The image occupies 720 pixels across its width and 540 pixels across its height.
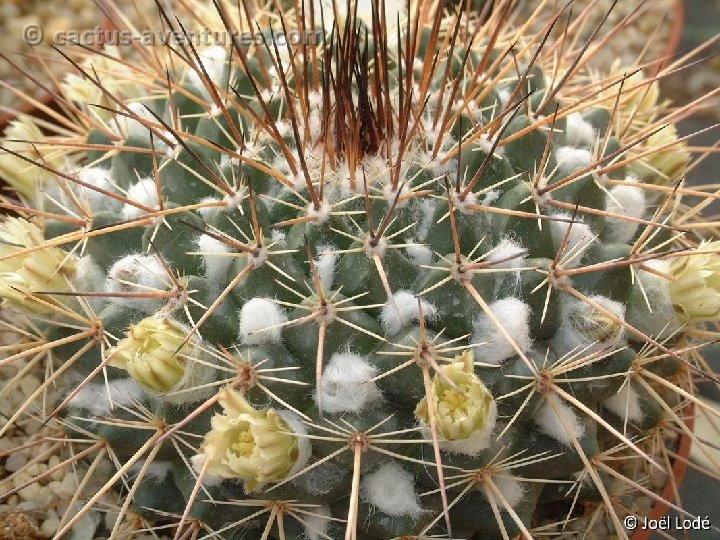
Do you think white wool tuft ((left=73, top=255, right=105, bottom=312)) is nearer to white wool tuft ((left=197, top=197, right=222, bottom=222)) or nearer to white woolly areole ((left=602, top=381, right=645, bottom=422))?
white wool tuft ((left=197, top=197, right=222, bottom=222))

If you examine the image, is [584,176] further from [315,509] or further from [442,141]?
[315,509]

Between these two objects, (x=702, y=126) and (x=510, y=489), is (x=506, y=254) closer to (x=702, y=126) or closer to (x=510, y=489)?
(x=510, y=489)

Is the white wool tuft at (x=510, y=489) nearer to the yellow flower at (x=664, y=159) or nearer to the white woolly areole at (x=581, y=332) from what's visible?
the white woolly areole at (x=581, y=332)

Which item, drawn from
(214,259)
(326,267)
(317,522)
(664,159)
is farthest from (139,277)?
(664,159)

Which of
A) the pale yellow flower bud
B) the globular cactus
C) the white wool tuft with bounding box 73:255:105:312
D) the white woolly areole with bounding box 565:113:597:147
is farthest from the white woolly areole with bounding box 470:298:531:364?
the pale yellow flower bud

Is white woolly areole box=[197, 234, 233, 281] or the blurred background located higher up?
white woolly areole box=[197, 234, 233, 281]
